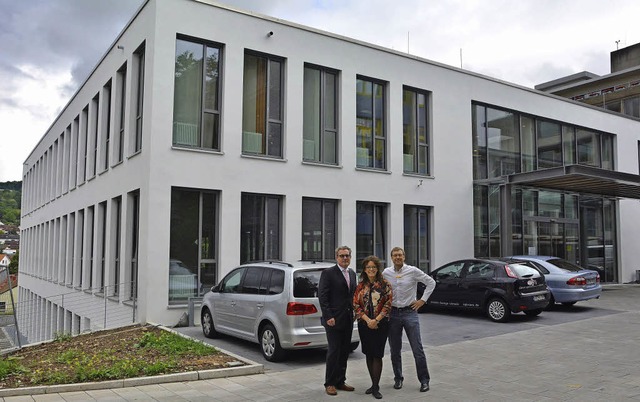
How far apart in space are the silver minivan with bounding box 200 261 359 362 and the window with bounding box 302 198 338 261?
5.38m

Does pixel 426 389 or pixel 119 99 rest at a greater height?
pixel 119 99

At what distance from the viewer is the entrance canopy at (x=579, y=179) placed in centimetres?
1739

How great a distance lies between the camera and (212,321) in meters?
11.2

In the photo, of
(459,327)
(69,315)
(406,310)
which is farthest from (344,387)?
(69,315)

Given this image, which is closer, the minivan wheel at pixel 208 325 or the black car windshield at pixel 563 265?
the minivan wheel at pixel 208 325

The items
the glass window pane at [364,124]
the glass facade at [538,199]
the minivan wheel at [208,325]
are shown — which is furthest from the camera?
the glass facade at [538,199]

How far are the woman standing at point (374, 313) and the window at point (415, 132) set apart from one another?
12.1m

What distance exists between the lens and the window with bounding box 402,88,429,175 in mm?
18969

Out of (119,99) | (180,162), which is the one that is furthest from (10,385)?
(119,99)

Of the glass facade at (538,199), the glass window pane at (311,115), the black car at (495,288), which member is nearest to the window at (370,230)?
the glass window pane at (311,115)

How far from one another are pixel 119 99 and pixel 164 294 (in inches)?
291

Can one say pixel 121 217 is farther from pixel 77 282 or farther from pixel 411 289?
pixel 411 289

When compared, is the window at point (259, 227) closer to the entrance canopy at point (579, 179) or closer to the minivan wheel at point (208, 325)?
the minivan wheel at point (208, 325)

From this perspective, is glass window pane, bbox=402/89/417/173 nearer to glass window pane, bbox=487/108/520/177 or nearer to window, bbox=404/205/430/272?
window, bbox=404/205/430/272
